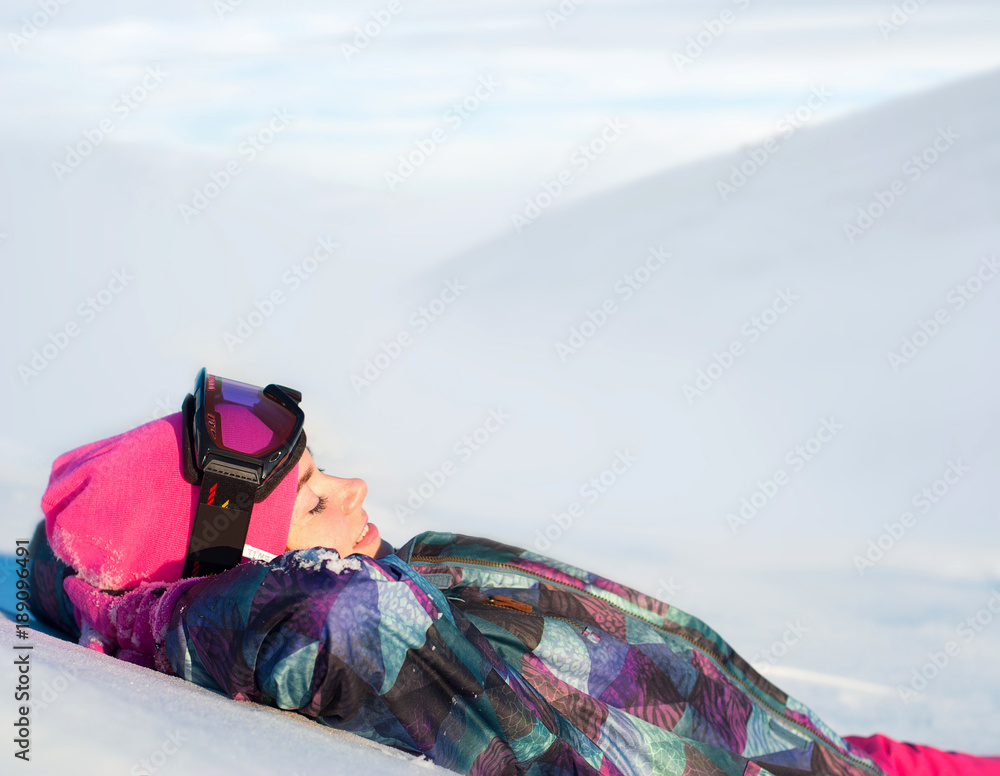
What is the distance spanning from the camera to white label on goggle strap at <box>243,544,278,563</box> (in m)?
1.28

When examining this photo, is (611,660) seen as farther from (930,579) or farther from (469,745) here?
(930,579)

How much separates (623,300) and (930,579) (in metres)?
2.98

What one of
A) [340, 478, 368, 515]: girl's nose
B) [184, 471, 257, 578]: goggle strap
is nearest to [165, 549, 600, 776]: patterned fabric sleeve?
[184, 471, 257, 578]: goggle strap

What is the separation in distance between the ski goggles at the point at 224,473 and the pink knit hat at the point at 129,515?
0.02 meters

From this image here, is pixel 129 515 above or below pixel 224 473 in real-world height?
below

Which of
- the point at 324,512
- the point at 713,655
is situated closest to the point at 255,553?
the point at 324,512

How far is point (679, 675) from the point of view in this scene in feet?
5.25

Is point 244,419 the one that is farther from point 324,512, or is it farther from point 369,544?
point 369,544

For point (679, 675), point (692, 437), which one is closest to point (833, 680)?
point (679, 675)

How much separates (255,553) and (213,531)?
0.26 feet

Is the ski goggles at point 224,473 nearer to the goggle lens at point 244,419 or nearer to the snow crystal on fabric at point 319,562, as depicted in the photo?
the goggle lens at point 244,419

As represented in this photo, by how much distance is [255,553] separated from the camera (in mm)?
1286

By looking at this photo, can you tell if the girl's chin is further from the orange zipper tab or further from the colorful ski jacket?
the orange zipper tab

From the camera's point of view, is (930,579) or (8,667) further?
(930,579)
